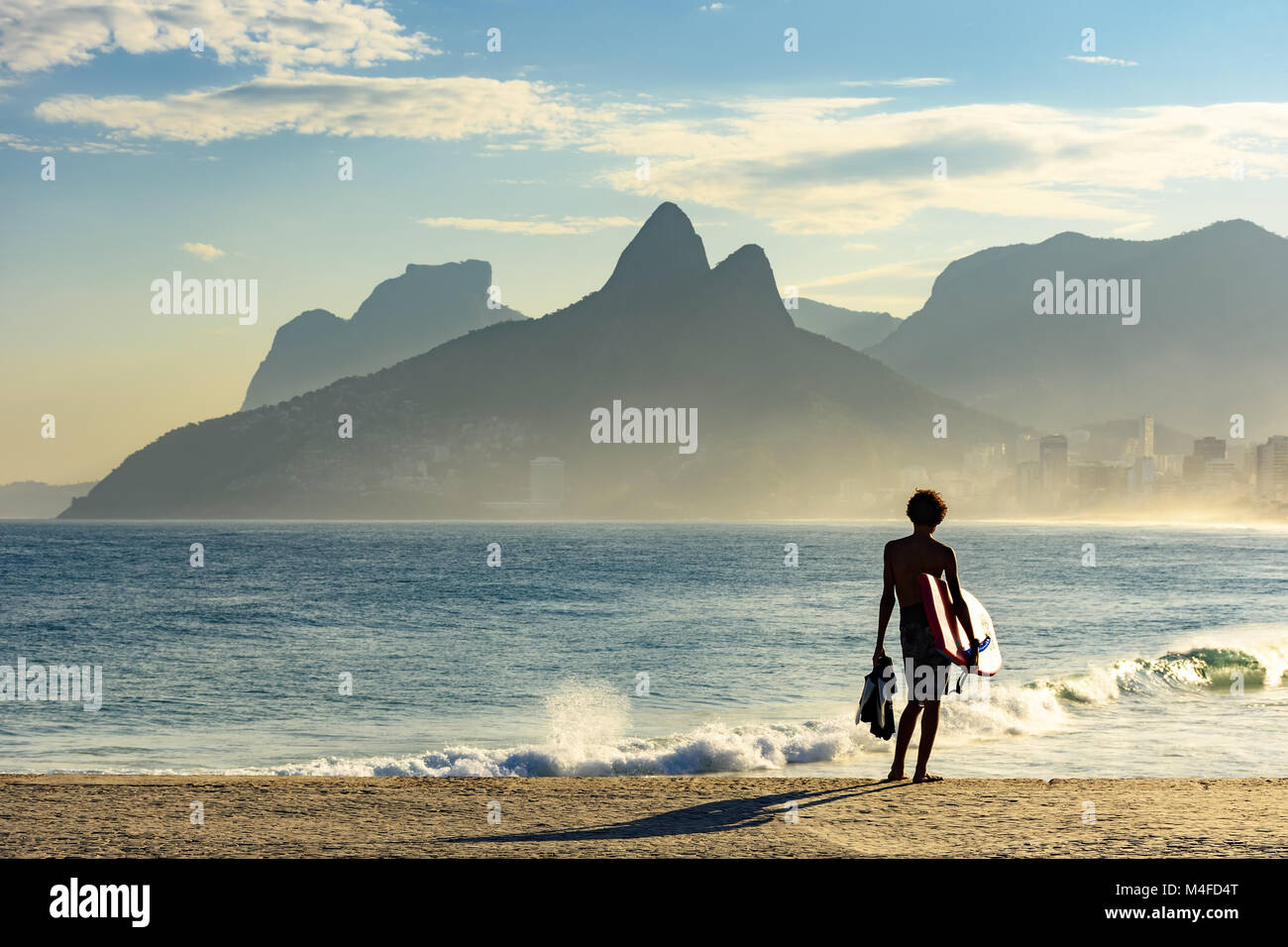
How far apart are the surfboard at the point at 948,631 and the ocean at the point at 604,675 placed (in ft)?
16.9

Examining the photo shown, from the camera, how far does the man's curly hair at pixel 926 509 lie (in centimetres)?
817

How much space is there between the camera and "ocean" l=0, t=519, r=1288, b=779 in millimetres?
14859

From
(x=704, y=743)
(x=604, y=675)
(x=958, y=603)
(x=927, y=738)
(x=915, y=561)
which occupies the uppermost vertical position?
(x=915, y=561)

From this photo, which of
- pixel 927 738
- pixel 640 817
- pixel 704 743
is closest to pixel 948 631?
pixel 927 738

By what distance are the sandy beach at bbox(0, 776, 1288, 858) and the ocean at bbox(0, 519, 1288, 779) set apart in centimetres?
487

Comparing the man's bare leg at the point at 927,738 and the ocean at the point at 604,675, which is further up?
the man's bare leg at the point at 927,738

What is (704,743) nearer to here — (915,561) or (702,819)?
(915,561)

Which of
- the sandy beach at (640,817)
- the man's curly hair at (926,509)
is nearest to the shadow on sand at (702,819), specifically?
the sandy beach at (640,817)

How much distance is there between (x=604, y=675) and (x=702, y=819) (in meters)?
19.3

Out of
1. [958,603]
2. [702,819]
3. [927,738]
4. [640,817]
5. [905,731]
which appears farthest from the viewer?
[927,738]

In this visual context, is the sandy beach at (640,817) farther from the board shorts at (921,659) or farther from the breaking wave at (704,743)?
the breaking wave at (704,743)

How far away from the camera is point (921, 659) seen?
8102 mm
